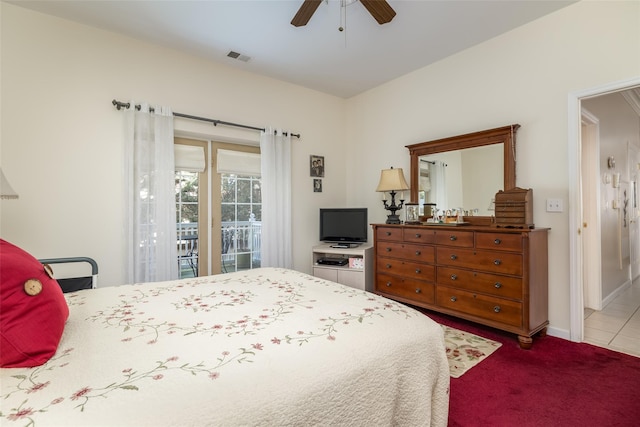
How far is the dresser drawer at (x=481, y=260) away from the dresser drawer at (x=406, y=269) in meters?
0.15

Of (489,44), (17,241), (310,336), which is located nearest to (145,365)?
(310,336)

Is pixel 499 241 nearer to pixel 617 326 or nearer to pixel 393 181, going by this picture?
pixel 393 181

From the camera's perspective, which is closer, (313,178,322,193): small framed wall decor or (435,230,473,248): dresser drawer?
(435,230,473,248): dresser drawer

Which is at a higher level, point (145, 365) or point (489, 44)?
point (489, 44)

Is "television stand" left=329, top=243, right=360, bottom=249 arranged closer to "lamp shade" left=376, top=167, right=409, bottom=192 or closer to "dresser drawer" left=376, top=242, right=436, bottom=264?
"dresser drawer" left=376, top=242, right=436, bottom=264

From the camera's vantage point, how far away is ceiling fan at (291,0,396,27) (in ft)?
6.46

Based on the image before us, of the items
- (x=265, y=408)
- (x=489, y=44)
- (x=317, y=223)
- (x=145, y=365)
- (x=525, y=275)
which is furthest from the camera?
(x=317, y=223)

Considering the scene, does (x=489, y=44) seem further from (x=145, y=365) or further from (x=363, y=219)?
(x=145, y=365)

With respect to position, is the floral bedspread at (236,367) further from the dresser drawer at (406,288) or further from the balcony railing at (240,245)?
the balcony railing at (240,245)

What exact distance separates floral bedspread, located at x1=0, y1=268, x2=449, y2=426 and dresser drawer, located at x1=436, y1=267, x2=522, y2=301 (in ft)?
4.90

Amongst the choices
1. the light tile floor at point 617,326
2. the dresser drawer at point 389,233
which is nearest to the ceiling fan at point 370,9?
the dresser drawer at point 389,233

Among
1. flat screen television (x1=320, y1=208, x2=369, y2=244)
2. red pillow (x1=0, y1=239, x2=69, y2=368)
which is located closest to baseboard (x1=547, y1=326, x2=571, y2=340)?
flat screen television (x1=320, y1=208, x2=369, y2=244)

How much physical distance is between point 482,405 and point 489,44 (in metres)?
3.13

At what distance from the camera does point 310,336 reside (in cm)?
105
